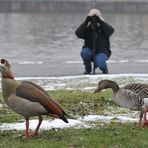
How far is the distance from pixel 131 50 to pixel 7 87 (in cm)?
2406

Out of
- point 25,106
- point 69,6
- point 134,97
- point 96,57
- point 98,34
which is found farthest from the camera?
point 69,6

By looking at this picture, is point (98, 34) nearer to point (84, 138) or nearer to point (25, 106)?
point (84, 138)

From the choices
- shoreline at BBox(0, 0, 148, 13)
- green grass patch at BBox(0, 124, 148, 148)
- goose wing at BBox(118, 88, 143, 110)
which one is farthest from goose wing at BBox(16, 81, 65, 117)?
shoreline at BBox(0, 0, 148, 13)

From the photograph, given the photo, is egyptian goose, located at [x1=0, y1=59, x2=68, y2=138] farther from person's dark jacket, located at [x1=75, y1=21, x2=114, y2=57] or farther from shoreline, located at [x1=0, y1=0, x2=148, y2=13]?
shoreline, located at [x1=0, y1=0, x2=148, y2=13]

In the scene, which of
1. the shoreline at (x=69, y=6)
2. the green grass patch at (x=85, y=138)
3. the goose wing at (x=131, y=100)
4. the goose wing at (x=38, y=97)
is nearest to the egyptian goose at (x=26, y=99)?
the goose wing at (x=38, y=97)

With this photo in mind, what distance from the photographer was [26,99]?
7.27 meters

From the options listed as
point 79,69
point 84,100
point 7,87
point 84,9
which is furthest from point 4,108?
point 84,9

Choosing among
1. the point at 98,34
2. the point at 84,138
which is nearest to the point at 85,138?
the point at 84,138

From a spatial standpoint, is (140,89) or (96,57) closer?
(140,89)

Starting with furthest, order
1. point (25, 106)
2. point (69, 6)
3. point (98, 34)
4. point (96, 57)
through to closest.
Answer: point (69, 6), point (96, 57), point (98, 34), point (25, 106)

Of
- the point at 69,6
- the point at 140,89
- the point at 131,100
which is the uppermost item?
the point at 140,89

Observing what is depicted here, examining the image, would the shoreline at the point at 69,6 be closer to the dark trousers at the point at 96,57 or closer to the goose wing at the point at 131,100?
the dark trousers at the point at 96,57

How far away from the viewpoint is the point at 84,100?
11.3m

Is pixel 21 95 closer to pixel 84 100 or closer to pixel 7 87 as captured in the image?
pixel 7 87
